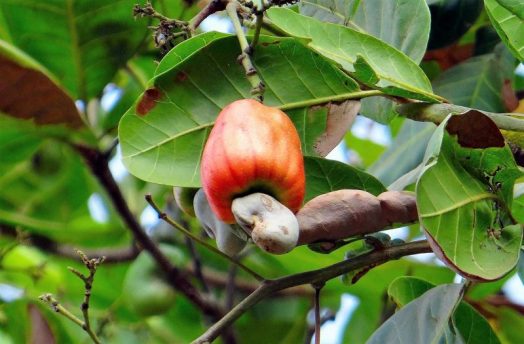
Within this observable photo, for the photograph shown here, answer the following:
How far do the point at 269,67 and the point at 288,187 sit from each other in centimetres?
24

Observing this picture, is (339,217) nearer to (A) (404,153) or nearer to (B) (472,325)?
(B) (472,325)

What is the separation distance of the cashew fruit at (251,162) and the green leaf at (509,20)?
11.0 inches

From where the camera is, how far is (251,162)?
822 mm

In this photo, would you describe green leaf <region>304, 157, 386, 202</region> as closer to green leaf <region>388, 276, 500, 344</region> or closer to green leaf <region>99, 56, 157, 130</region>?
green leaf <region>388, 276, 500, 344</region>

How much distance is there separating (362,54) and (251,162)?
27 centimetres

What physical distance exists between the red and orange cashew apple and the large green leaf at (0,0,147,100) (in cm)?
59

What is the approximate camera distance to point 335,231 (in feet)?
3.05

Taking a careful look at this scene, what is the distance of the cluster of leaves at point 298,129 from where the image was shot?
960mm

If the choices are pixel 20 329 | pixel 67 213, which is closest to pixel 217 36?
pixel 20 329

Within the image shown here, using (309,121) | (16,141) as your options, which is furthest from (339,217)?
(16,141)

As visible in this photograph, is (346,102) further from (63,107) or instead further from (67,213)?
(67,213)

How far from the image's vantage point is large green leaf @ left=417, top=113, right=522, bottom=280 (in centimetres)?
89

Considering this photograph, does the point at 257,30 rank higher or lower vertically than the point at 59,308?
higher

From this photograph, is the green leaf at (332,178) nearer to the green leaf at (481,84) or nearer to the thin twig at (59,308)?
the thin twig at (59,308)
